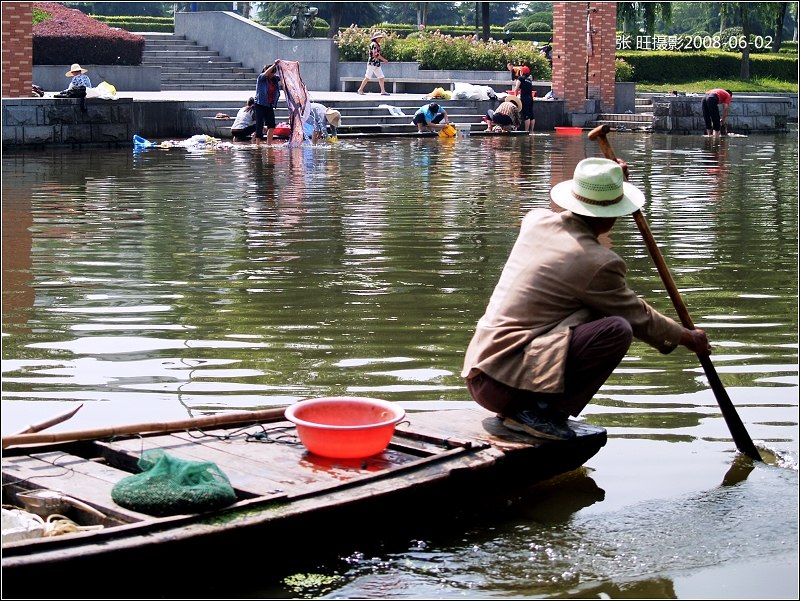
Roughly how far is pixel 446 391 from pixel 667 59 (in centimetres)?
3977

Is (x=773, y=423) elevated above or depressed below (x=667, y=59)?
below

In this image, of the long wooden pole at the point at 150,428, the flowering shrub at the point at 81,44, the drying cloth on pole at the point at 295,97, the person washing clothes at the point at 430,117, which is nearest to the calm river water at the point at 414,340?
the long wooden pole at the point at 150,428

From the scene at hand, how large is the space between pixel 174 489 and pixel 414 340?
395cm

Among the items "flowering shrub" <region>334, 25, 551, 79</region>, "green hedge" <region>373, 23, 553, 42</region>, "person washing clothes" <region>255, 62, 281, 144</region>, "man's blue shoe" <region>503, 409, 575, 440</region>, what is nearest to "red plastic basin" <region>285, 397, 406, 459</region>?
"man's blue shoe" <region>503, 409, 575, 440</region>

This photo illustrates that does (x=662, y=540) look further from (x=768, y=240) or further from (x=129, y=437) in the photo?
(x=768, y=240)

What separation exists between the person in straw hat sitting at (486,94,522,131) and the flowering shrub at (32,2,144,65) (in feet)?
28.5

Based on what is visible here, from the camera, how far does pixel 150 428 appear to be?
18.3ft

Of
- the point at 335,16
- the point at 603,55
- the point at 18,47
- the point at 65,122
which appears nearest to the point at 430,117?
the point at 603,55

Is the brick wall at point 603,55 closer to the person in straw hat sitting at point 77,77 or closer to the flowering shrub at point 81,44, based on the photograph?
the flowering shrub at point 81,44

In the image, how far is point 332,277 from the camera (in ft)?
34.8

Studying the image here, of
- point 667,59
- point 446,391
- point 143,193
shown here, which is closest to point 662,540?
point 446,391

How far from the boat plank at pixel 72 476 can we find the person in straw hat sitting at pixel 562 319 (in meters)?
1.72

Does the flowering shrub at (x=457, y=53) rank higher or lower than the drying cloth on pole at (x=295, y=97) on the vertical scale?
higher

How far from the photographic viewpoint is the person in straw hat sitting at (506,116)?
29.7 meters
